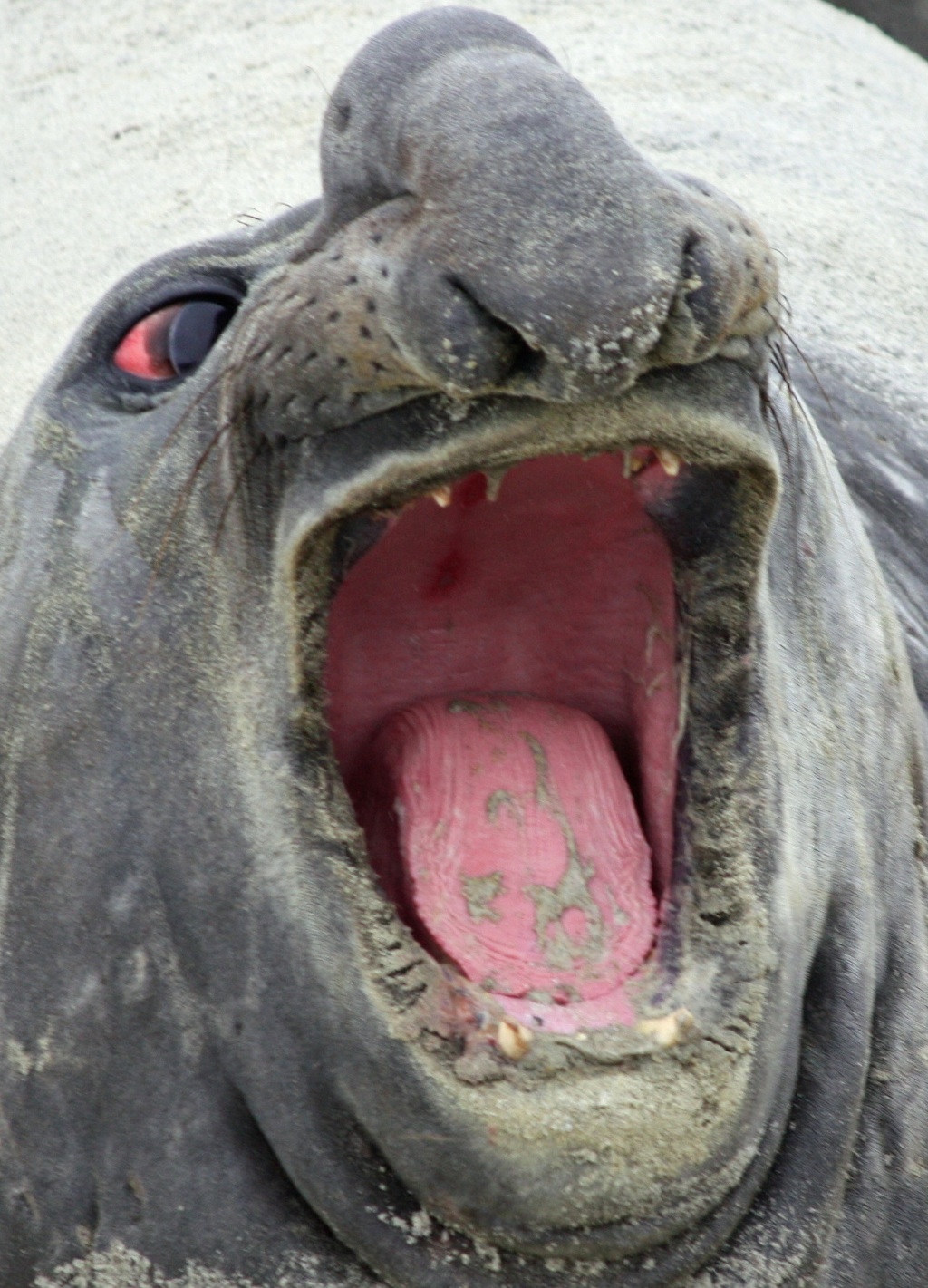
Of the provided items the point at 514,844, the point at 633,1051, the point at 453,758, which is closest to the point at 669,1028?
the point at 633,1051

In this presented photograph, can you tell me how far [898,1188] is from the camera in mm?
2584

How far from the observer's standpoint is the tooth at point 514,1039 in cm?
215

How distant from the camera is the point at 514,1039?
2148 millimetres

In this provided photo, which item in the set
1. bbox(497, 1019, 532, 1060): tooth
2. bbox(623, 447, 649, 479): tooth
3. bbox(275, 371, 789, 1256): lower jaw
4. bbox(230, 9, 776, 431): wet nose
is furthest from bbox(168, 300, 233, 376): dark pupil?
bbox(497, 1019, 532, 1060): tooth

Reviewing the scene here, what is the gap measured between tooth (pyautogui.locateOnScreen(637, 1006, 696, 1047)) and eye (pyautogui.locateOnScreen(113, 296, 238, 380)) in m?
1.02

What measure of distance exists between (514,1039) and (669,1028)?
0.57 feet

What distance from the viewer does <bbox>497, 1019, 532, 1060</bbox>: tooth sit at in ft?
7.05

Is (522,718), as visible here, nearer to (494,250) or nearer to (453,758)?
(453,758)

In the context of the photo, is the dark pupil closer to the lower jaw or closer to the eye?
the eye

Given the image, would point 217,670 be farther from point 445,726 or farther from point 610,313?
point 610,313

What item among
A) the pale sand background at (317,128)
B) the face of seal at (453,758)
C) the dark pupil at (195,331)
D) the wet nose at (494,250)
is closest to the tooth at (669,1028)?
the face of seal at (453,758)

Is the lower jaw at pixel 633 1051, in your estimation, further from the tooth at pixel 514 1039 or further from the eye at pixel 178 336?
the eye at pixel 178 336

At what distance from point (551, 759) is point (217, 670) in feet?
1.48

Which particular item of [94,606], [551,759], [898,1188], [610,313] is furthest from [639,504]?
[898,1188]
